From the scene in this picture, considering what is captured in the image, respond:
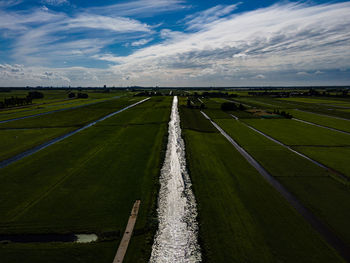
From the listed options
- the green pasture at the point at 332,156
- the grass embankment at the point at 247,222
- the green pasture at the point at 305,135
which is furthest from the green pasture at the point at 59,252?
the green pasture at the point at 305,135

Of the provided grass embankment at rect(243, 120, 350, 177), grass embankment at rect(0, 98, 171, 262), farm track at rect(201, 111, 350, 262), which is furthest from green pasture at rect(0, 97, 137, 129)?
grass embankment at rect(243, 120, 350, 177)

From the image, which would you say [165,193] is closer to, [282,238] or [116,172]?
[116,172]

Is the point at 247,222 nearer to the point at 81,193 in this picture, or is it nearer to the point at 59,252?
the point at 59,252

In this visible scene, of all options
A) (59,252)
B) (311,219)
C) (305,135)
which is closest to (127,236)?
(59,252)

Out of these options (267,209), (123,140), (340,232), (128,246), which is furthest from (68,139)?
(340,232)

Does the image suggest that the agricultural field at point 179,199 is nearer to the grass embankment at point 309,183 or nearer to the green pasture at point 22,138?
the grass embankment at point 309,183
